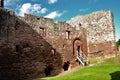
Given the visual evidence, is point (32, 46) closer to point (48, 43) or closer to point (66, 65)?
point (48, 43)

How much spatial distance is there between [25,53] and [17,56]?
1151 mm

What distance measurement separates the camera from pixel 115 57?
3109cm

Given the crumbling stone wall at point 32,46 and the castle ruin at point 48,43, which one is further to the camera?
the castle ruin at point 48,43

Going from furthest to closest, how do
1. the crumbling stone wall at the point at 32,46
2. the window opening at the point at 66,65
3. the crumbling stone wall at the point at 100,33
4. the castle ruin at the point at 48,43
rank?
the crumbling stone wall at the point at 100,33
the window opening at the point at 66,65
the castle ruin at the point at 48,43
the crumbling stone wall at the point at 32,46

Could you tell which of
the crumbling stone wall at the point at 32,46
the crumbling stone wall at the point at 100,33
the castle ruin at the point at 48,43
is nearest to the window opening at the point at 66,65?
the castle ruin at the point at 48,43

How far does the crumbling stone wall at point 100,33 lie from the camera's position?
32125mm

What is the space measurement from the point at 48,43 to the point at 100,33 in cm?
925

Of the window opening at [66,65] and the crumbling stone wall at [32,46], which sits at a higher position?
the crumbling stone wall at [32,46]

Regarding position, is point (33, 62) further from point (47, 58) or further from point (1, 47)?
point (1, 47)

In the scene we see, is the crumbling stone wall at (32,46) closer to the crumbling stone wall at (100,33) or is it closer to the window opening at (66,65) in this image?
the window opening at (66,65)

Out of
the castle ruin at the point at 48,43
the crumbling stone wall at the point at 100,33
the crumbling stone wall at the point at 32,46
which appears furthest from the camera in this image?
the crumbling stone wall at the point at 100,33

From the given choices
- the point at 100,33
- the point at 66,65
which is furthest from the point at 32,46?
the point at 100,33

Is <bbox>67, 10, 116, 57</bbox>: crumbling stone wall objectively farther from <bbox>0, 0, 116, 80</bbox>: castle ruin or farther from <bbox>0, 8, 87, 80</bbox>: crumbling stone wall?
<bbox>0, 8, 87, 80</bbox>: crumbling stone wall

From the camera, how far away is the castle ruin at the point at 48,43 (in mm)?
24234
